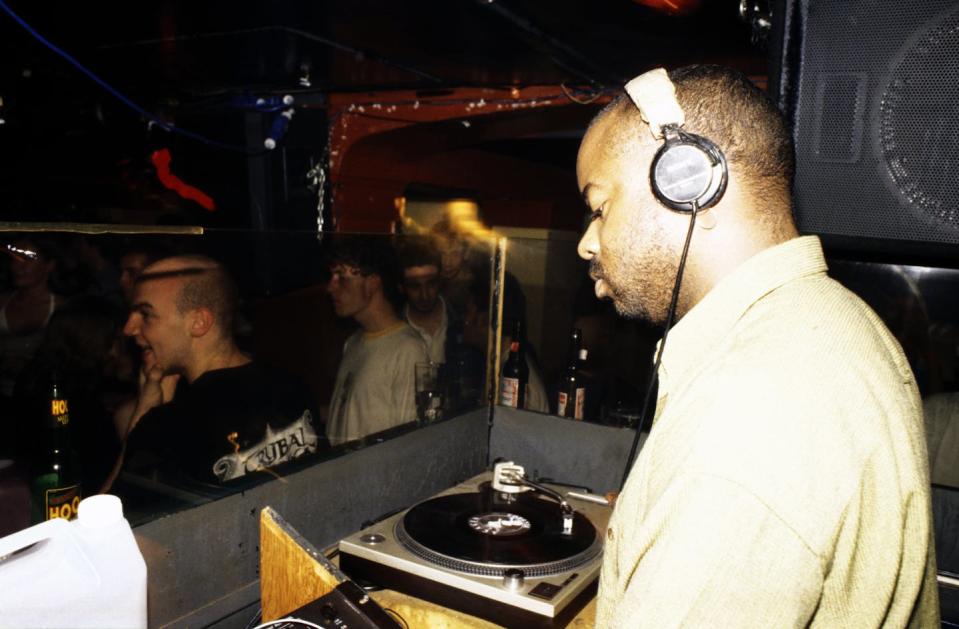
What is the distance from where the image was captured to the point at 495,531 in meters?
1.55

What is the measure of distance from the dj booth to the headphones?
111cm

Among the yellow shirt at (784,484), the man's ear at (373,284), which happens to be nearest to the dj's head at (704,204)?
the yellow shirt at (784,484)

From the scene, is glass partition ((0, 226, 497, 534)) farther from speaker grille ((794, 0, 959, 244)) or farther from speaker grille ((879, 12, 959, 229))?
speaker grille ((879, 12, 959, 229))

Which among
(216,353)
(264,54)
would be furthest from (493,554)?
(264,54)

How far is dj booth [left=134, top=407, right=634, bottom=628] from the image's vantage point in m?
1.29

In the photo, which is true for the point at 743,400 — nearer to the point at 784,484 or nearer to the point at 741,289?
the point at 784,484

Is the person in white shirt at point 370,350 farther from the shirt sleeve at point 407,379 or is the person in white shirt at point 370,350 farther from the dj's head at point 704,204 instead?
the dj's head at point 704,204

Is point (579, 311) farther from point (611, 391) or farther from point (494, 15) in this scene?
point (494, 15)

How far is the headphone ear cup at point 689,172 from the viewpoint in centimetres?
85

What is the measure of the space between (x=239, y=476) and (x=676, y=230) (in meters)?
1.13

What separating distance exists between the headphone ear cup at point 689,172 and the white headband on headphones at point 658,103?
3cm

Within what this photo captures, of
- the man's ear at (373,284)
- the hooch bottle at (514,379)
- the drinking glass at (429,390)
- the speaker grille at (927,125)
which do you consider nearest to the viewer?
the speaker grille at (927,125)

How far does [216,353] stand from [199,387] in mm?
109

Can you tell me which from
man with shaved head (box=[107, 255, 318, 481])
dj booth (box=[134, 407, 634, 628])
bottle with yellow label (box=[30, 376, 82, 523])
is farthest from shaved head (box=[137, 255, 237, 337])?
dj booth (box=[134, 407, 634, 628])
